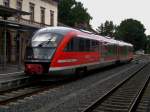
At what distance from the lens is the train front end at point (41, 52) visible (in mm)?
16500

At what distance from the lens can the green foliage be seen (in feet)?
211

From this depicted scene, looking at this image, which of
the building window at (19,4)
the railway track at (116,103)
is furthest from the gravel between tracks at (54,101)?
the building window at (19,4)

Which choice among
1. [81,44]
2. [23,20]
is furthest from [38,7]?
[81,44]

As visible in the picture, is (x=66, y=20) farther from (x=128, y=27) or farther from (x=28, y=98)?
(x=28, y=98)

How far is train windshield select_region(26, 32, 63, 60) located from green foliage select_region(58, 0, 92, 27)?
152 feet

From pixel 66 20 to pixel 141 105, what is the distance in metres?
54.5

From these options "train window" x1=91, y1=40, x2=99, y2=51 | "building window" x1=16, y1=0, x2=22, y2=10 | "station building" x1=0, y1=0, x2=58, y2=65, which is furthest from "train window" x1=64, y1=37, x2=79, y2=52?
"building window" x1=16, y1=0, x2=22, y2=10

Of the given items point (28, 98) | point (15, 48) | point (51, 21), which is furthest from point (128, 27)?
point (28, 98)

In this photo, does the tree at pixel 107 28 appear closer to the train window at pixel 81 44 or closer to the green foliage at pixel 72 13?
the green foliage at pixel 72 13

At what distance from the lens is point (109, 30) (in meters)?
120

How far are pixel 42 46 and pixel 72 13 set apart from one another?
4847 centimetres

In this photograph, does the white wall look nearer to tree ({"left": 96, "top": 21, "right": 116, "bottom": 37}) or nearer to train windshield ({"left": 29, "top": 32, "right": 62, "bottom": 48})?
train windshield ({"left": 29, "top": 32, "right": 62, "bottom": 48})

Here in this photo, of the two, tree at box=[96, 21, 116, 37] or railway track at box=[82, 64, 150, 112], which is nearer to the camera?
railway track at box=[82, 64, 150, 112]

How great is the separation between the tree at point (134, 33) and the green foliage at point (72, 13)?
A: 126 feet
